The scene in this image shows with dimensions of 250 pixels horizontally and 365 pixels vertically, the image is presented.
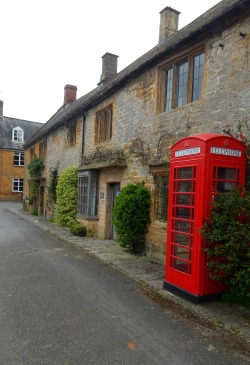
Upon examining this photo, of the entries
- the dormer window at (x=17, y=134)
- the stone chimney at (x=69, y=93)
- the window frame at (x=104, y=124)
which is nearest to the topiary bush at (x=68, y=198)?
the window frame at (x=104, y=124)

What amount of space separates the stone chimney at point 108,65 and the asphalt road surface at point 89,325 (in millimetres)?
12882

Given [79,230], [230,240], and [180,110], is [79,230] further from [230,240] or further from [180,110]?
[230,240]

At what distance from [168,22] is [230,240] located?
977 centimetres

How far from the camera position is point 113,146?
447 inches

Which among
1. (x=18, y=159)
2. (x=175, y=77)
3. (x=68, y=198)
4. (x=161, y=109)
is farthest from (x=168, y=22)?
(x=18, y=159)

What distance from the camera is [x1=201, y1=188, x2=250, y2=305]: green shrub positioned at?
457 centimetres

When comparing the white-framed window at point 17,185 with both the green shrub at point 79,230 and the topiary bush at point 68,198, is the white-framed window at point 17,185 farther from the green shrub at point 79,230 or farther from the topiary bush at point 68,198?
the green shrub at point 79,230

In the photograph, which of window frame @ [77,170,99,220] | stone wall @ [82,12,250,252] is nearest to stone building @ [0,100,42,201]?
window frame @ [77,170,99,220]

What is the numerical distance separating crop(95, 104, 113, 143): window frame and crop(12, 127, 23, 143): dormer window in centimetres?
2975

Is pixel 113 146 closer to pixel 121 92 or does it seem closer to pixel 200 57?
pixel 121 92

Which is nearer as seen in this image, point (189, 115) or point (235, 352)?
point (235, 352)

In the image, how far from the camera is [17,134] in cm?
4009

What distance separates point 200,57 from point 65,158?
1078 centimetres

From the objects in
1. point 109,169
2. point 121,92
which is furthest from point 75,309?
point 121,92
